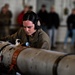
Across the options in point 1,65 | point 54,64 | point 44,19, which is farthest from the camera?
point 44,19

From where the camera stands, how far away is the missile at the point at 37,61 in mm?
1847

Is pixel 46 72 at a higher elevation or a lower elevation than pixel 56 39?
higher

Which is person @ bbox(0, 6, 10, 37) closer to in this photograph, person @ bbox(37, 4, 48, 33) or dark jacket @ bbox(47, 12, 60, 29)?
person @ bbox(37, 4, 48, 33)

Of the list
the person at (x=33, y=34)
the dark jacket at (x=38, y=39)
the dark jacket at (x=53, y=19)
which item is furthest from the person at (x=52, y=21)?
the person at (x=33, y=34)

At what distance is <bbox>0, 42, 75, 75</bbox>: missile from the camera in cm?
185

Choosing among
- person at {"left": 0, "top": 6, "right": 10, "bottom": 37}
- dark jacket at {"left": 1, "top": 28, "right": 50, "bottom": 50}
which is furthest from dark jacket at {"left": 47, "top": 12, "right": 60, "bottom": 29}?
dark jacket at {"left": 1, "top": 28, "right": 50, "bottom": 50}

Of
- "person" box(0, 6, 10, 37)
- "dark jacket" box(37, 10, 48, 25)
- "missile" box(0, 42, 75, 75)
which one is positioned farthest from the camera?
"dark jacket" box(37, 10, 48, 25)

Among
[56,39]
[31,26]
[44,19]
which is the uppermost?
[31,26]

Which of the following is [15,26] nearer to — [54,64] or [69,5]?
[69,5]

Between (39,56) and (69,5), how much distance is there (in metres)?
9.36

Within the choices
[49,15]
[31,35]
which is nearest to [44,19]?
[49,15]

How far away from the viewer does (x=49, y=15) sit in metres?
10.1

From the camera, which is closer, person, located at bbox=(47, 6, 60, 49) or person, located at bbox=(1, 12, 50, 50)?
person, located at bbox=(1, 12, 50, 50)

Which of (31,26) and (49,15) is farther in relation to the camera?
(49,15)
